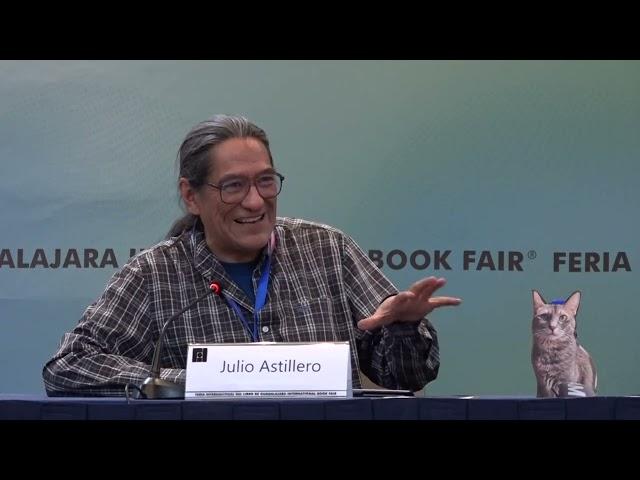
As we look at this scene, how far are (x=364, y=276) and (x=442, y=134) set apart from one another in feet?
4.01

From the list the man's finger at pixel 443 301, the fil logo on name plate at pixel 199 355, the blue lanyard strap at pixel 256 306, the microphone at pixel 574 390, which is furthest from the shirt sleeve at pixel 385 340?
the fil logo on name plate at pixel 199 355

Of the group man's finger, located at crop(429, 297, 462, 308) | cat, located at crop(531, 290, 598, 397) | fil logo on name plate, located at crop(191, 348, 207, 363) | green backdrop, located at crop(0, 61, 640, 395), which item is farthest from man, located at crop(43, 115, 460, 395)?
green backdrop, located at crop(0, 61, 640, 395)

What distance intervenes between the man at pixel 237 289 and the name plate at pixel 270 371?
0.68 metres

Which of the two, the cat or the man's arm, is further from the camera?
the man's arm

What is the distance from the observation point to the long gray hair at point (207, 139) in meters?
3.44

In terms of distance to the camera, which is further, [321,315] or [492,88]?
[492,88]

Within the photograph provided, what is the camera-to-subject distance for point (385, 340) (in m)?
3.30

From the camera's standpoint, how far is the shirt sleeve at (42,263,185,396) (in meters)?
3.14

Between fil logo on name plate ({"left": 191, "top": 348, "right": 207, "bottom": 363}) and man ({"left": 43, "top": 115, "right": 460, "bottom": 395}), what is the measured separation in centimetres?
66

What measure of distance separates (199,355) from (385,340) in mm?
837

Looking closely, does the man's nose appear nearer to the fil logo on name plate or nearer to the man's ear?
the man's ear

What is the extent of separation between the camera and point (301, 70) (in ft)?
15.0
